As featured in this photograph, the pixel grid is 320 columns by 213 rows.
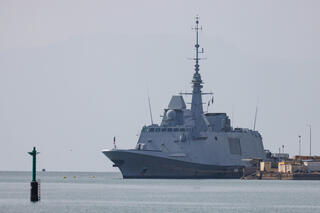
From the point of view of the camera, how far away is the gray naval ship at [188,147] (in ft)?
514

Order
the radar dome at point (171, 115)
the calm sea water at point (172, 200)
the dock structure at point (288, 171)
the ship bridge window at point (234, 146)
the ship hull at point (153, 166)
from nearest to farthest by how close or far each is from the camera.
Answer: the calm sea water at point (172, 200) < the ship hull at point (153, 166) < the radar dome at point (171, 115) < the dock structure at point (288, 171) < the ship bridge window at point (234, 146)

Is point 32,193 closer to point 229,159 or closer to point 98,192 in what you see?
point 98,192

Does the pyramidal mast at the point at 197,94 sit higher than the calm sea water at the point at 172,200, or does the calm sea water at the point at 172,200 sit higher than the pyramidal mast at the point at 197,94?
the pyramidal mast at the point at 197,94

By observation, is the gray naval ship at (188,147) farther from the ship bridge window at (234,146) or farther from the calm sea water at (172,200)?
the calm sea water at (172,200)

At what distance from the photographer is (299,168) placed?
16462cm

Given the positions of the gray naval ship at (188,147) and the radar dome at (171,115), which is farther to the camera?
the radar dome at (171,115)

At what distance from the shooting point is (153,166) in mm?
156750

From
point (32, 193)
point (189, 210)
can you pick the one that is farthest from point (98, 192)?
point (189, 210)

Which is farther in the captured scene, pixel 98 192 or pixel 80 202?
pixel 98 192

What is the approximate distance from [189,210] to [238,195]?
2427 centimetres

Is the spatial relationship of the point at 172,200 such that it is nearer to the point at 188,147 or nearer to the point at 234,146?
the point at 188,147

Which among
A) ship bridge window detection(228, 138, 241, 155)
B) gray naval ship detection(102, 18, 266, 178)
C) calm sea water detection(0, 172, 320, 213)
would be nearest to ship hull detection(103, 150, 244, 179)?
gray naval ship detection(102, 18, 266, 178)

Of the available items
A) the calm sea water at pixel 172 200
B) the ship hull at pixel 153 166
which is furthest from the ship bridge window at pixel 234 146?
the calm sea water at pixel 172 200

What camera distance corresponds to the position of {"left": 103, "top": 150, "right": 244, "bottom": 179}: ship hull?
155 metres
